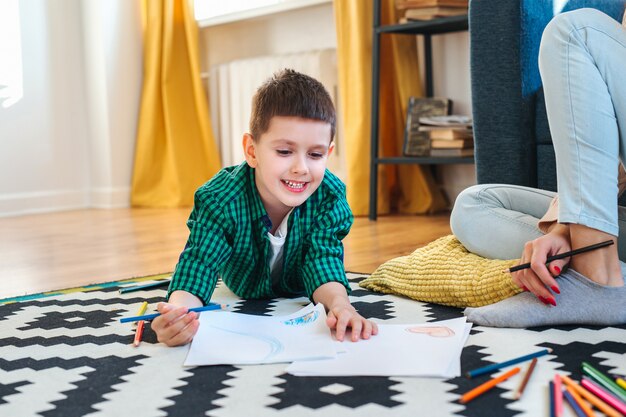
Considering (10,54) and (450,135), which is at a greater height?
(10,54)

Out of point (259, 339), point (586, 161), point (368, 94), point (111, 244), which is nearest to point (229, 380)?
point (259, 339)

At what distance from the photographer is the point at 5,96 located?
11.3ft

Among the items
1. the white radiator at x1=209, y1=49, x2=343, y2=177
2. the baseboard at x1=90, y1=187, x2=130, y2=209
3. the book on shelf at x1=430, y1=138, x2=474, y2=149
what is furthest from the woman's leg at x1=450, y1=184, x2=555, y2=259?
the baseboard at x1=90, y1=187, x2=130, y2=209

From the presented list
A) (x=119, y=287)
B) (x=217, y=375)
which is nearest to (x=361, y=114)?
(x=119, y=287)

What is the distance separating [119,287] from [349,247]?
2.29 feet

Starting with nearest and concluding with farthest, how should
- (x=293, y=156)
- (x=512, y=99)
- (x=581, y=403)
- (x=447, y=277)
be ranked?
(x=581, y=403) < (x=293, y=156) < (x=447, y=277) < (x=512, y=99)

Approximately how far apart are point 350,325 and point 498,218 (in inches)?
19.2

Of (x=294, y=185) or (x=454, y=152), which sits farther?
(x=454, y=152)

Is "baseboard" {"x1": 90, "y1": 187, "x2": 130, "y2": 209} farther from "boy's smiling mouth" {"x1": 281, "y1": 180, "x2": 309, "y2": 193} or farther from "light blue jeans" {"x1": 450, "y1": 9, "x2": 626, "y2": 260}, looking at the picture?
"light blue jeans" {"x1": 450, "y1": 9, "x2": 626, "y2": 260}

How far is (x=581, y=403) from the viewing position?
856 millimetres

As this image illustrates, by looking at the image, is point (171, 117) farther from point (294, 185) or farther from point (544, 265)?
point (544, 265)

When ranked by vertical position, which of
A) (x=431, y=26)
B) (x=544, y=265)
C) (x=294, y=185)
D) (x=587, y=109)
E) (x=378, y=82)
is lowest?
(x=544, y=265)

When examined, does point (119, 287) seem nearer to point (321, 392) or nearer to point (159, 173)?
point (321, 392)

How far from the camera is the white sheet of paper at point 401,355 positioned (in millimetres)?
995
